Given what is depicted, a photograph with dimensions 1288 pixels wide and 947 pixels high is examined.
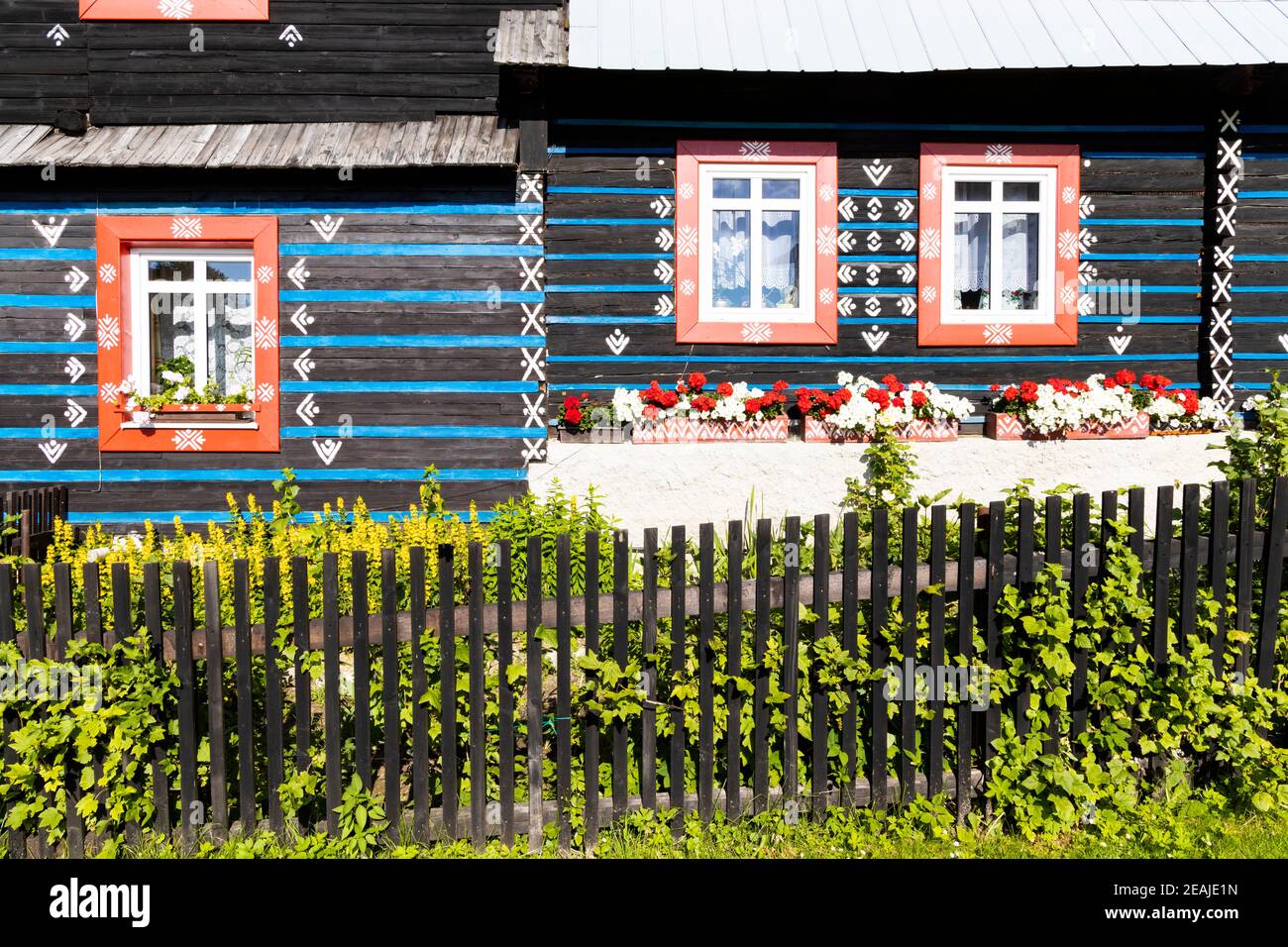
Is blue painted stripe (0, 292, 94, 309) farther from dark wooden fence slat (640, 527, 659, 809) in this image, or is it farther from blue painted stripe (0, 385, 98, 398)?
dark wooden fence slat (640, 527, 659, 809)

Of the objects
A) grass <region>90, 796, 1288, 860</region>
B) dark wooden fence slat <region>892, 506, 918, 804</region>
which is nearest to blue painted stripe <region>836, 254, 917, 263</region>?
dark wooden fence slat <region>892, 506, 918, 804</region>

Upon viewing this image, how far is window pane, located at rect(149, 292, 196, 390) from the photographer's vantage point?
7809mm

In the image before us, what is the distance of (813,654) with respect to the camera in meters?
3.61

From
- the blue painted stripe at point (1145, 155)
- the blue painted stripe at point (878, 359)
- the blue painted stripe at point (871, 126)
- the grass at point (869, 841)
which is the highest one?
the blue painted stripe at point (871, 126)

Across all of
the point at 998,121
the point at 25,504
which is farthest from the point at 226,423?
the point at 998,121

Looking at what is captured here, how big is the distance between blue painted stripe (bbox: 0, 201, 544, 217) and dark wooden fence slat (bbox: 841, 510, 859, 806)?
530cm

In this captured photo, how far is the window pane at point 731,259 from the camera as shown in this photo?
8258 millimetres

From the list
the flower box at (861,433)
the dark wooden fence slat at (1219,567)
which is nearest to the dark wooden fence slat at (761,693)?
the dark wooden fence slat at (1219,567)

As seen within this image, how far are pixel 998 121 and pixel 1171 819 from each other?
692cm

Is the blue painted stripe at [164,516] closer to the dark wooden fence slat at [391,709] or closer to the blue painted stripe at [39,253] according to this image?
the blue painted stripe at [39,253]

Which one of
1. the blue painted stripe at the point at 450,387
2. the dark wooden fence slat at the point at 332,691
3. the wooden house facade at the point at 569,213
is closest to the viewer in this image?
the dark wooden fence slat at the point at 332,691

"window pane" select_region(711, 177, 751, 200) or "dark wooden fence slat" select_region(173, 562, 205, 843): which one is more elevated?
"window pane" select_region(711, 177, 751, 200)

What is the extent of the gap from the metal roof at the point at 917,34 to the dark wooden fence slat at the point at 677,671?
5.79 metres
